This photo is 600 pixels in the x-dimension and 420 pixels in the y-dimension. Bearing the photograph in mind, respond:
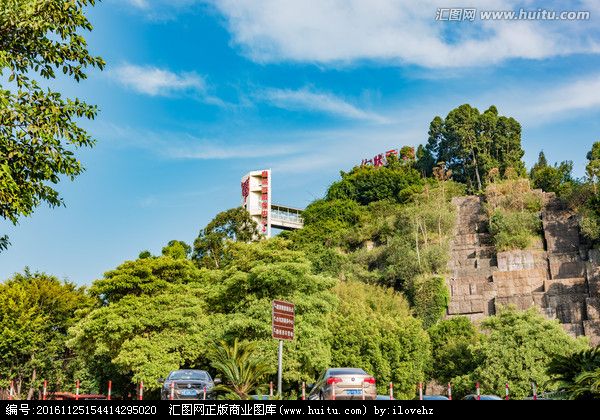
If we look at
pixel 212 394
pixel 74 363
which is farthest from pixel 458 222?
pixel 212 394

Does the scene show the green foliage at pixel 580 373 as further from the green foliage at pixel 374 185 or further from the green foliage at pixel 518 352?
the green foliage at pixel 374 185

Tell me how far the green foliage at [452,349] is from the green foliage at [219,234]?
69.0 ft

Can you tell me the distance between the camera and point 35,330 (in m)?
41.3

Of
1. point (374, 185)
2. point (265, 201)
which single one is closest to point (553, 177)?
point (374, 185)

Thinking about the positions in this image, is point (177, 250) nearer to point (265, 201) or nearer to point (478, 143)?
point (265, 201)

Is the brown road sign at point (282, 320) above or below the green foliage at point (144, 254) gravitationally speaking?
below

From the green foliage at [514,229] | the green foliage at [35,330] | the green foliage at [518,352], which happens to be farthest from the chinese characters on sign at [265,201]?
the green foliage at [518,352]

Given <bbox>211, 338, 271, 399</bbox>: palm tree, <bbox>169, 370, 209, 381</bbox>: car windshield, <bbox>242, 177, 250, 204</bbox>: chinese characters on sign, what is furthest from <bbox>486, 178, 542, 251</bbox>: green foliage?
<bbox>211, 338, 271, 399</bbox>: palm tree

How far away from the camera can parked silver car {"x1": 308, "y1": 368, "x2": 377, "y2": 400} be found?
17953 millimetres

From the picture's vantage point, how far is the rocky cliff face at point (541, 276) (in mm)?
47938

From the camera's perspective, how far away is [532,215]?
189ft

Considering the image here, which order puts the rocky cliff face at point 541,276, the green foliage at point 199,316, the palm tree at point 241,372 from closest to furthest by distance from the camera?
the palm tree at point 241,372, the green foliage at point 199,316, the rocky cliff face at point 541,276
